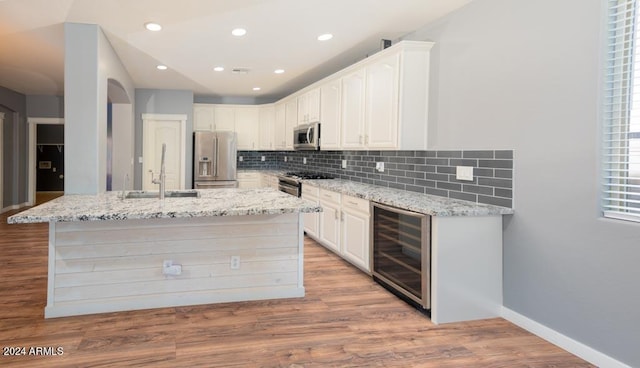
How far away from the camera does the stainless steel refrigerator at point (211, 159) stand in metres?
7.74

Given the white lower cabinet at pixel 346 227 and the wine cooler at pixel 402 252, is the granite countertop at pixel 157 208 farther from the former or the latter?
the white lower cabinet at pixel 346 227

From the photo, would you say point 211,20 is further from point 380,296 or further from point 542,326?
point 542,326

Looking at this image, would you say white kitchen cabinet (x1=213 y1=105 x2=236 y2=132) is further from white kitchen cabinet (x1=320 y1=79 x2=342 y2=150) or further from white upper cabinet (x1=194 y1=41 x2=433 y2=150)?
white kitchen cabinet (x1=320 y1=79 x2=342 y2=150)

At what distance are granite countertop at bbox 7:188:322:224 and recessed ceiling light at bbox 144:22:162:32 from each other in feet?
5.32

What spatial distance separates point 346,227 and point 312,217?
122 centimetres

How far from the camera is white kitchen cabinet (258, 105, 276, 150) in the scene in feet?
26.9

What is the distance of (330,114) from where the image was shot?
5289 millimetres

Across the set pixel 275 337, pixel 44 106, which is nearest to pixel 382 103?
pixel 275 337

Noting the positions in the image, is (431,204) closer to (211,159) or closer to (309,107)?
(309,107)

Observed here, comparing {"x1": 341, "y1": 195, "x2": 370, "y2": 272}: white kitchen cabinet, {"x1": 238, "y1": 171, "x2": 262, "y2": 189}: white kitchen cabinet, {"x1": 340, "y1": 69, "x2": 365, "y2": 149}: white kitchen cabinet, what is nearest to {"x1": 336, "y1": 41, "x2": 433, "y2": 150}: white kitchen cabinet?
{"x1": 340, "y1": 69, "x2": 365, "y2": 149}: white kitchen cabinet

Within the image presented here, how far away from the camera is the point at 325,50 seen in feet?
15.4

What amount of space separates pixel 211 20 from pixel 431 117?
2152mm

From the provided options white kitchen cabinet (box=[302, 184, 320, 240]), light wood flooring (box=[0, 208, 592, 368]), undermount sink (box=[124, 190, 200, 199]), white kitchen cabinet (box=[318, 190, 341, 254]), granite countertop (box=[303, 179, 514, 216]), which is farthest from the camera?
white kitchen cabinet (box=[302, 184, 320, 240])

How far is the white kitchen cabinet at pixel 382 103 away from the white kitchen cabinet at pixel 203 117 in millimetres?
4707
